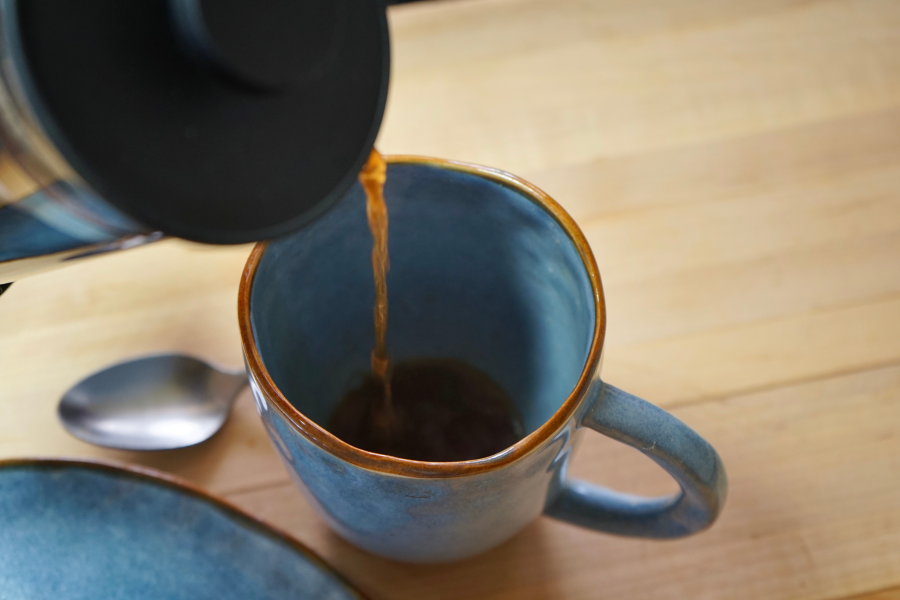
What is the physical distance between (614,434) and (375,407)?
197mm

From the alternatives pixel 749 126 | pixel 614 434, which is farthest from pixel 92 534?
pixel 749 126

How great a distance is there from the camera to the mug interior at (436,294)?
0.39m

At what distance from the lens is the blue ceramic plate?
40cm

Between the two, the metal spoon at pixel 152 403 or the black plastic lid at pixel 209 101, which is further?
the metal spoon at pixel 152 403

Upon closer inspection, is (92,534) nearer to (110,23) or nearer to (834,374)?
(110,23)

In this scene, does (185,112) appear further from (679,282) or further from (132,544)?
(679,282)

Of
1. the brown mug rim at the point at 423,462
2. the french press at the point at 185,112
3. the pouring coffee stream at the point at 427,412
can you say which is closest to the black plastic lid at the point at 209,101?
the french press at the point at 185,112

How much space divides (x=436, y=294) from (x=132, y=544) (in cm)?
24

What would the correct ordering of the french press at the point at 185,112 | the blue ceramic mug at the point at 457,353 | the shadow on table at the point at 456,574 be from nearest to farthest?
1. the french press at the point at 185,112
2. the blue ceramic mug at the point at 457,353
3. the shadow on table at the point at 456,574

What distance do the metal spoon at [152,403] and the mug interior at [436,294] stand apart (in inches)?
2.7

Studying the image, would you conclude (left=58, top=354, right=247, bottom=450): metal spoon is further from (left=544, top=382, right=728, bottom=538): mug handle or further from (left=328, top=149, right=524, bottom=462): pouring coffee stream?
(left=544, top=382, right=728, bottom=538): mug handle

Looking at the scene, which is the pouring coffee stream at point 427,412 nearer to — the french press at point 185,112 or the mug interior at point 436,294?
the mug interior at point 436,294

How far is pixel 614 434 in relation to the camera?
34cm

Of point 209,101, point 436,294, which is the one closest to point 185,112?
point 209,101
